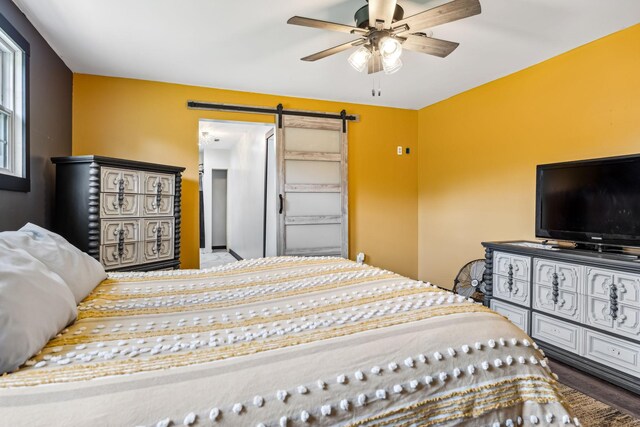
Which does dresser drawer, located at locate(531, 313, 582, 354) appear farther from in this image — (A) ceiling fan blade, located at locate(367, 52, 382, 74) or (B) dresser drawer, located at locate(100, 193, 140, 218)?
(B) dresser drawer, located at locate(100, 193, 140, 218)

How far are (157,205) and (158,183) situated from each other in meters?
0.20

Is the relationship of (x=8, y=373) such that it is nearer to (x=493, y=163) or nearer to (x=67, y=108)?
(x=67, y=108)

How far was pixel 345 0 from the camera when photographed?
2.22 meters

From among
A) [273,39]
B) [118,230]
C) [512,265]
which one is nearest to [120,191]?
[118,230]

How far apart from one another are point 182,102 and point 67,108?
106cm

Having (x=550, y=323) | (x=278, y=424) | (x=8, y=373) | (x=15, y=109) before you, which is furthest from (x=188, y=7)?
(x=550, y=323)

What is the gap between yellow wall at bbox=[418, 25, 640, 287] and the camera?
267cm

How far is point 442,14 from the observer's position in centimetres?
188

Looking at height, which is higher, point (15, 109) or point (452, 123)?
point (452, 123)

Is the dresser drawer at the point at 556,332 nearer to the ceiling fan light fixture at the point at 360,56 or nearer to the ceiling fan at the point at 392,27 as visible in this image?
the ceiling fan at the point at 392,27

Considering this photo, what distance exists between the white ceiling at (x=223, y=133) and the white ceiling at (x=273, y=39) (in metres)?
1.47

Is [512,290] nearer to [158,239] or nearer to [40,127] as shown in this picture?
[158,239]

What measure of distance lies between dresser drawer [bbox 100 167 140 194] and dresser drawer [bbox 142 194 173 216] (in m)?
0.14

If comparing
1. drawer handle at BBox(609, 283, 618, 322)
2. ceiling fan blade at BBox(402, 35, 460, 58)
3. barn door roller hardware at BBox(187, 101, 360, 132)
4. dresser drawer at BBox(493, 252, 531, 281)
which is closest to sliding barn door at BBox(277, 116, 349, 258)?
barn door roller hardware at BBox(187, 101, 360, 132)
